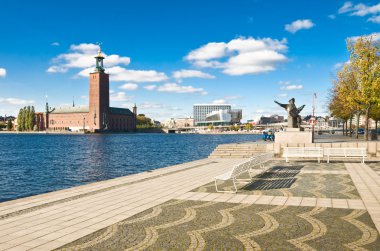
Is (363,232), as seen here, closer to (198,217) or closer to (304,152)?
(198,217)

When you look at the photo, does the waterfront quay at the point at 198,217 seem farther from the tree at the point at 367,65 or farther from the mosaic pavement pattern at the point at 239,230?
the tree at the point at 367,65

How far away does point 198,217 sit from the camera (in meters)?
8.59

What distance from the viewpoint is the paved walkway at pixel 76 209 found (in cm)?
709

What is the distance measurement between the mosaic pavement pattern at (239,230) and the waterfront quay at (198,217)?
0.02 meters

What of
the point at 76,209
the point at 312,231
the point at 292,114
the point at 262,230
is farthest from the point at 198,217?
the point at 292,114

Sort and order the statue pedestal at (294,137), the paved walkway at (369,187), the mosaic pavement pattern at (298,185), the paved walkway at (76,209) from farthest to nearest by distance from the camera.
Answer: the statue pedestal at (294,137)
the mosaic pavement pattern at (298,185)
the paved walkway at (369,187)
the paved walkway at (76,209)

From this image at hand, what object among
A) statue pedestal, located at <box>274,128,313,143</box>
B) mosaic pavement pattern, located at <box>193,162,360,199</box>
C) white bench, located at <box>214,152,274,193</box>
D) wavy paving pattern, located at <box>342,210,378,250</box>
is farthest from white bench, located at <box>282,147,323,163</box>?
wavy paving pattern, located at <box>342,210,378,250</box>

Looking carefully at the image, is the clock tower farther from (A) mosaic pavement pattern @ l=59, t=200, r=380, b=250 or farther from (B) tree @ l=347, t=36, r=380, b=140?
Result: (A) mosaic pavement pattern @ l=59, t=200, r=380, b=250

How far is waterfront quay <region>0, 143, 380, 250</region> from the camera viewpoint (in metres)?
6.73

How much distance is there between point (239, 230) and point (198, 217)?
139cm

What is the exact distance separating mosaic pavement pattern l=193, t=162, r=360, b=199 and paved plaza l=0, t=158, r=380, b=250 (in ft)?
0.11

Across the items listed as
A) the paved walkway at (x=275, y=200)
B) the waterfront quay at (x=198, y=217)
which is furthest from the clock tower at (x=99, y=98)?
the paved walkway at (x=275, y=200)

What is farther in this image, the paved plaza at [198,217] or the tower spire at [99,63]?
the tower spire at [99,63]

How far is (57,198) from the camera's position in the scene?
35.4 feet
